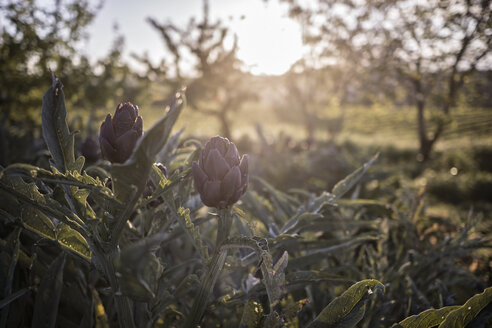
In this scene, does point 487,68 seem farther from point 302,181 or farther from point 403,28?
point 302,181

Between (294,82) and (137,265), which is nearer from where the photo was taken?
(137,265)

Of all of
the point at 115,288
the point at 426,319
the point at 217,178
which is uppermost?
the point at 217,178

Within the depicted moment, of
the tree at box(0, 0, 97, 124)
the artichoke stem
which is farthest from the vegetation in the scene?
the tree at box(0, 0, 97, 124)

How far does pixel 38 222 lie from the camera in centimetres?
48

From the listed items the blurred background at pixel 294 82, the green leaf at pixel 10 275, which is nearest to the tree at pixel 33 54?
the blurred background at pixel 294 82

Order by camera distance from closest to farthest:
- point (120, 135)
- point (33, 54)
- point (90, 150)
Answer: point (120, 135), point (90, 150), point (33, 54)

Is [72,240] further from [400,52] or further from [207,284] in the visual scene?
[400,52]

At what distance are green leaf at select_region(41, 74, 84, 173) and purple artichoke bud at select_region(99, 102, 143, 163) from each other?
2.3 inches

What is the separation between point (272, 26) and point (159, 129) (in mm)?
2898

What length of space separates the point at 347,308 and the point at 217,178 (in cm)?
29

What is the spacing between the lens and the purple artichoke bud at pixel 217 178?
1.39 feet

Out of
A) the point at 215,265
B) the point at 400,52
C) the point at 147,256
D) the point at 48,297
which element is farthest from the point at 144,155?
the point at 400,52

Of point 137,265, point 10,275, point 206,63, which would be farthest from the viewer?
point 206,63

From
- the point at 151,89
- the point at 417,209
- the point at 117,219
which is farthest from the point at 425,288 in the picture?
the point at 151,89
